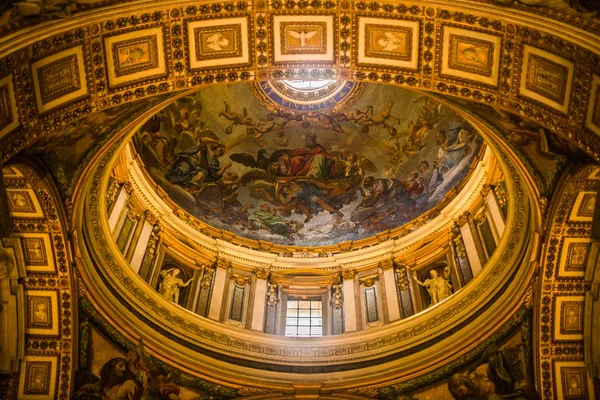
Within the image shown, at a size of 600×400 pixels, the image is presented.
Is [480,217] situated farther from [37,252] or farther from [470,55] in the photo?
[37,252]

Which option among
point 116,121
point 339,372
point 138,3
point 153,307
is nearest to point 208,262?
point 153,307

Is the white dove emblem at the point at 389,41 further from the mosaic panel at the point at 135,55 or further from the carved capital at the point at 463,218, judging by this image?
the carved capital at the point at 463,218

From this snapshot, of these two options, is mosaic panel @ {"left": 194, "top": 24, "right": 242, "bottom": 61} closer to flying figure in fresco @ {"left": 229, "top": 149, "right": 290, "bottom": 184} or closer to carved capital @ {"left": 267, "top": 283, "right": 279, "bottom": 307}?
carved capital @ {"left": 267, "top": 283, "right": 279, "bottom": 307}

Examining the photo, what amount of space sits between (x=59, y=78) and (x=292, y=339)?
9641 millimetres

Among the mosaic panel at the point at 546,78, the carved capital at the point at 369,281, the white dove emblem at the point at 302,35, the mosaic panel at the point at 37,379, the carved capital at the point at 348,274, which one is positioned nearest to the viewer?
the mosaic panel at the point at 546,78

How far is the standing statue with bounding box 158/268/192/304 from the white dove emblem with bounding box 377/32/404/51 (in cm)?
894

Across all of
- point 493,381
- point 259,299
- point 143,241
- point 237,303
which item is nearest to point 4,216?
point 143,241

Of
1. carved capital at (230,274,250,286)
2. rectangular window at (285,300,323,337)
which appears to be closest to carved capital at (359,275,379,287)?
rectangular window at (285,300,323,337)

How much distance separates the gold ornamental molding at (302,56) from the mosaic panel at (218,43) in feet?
0.06

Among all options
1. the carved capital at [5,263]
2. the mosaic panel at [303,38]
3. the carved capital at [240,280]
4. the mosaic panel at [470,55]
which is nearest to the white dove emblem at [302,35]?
the mosaic panel at [303,38]

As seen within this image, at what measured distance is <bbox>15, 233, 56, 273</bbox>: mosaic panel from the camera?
17.4 m

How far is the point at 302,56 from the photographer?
49.3ft

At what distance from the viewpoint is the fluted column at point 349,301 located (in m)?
21.4

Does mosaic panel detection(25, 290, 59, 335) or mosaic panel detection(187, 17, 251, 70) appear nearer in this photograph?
mosaic panel detection(187, 17, 251, 70)
